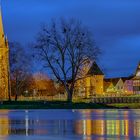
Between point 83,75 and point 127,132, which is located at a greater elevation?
point 83,75

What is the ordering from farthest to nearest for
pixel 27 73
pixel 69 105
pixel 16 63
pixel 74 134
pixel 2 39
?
pixel 2 39 → pixel 27 73 → pixel 16 63 → pixel 69 105 → pixel 74 134

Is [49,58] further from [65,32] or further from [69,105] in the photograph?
[69,105]

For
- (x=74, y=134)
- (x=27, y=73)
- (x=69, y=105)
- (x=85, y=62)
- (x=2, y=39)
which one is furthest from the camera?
(x=2, y=39)

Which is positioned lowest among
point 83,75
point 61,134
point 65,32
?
point 61,134

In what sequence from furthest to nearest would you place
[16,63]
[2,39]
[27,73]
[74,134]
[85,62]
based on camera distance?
[2,39]
[27,73]
[16,63]
[85,62]
[74,134]

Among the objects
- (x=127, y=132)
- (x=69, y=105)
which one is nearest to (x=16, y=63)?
(x=69, y=105)

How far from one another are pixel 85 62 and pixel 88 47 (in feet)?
7.27

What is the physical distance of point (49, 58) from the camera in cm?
8100

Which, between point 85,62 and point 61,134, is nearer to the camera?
point 61,134

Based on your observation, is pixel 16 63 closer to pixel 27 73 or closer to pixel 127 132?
pixel 27 73

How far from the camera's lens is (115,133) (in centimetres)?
2294

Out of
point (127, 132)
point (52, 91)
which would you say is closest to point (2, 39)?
point (52, 91)

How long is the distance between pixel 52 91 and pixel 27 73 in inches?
2469

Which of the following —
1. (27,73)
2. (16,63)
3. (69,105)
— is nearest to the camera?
(69,105)
